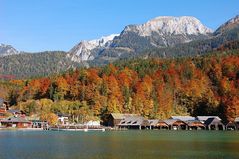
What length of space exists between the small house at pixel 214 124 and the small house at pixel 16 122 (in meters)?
45.4

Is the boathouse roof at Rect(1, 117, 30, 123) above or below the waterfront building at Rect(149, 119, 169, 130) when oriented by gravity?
above

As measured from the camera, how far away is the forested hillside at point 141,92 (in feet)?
371

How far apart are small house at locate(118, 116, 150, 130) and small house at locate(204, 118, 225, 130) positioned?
51.0 ft

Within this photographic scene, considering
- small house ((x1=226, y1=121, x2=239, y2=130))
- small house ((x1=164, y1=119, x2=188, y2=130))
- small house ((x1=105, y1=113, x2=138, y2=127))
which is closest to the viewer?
small house ((x1=226, y1=121, x2=239, y2=130))

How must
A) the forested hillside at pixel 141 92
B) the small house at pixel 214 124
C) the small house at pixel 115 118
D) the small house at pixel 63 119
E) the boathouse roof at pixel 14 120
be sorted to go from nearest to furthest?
the boathouse roof at pixel 14 120 → the small house at pixel 214 124 → the small house at pixel 63 119 → the small house at pixel 115 118 → the forested hillside at pixel 141 92

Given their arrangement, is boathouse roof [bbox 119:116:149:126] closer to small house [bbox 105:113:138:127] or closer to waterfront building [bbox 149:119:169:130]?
small house [bbox 105:113:138:127]

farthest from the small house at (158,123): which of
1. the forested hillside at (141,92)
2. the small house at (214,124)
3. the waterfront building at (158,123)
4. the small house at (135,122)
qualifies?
the small house at (214,124)

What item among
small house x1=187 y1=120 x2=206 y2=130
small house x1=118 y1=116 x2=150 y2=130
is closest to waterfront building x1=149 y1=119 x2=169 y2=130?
small house x1=118 y1=116 x2=150 y2=130

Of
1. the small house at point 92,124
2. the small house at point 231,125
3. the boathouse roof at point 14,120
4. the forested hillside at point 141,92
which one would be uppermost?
the forested hillside at point 141,92

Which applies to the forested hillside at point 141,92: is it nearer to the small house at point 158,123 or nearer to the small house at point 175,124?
the small house at point 158,123

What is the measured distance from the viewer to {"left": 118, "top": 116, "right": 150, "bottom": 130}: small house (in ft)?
358

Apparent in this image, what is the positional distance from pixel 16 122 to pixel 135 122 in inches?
1202

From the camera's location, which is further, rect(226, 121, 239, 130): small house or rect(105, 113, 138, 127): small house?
rect(105, 113, 138, 127): small house

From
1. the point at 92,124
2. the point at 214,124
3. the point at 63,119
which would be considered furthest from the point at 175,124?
the point at 63,119
